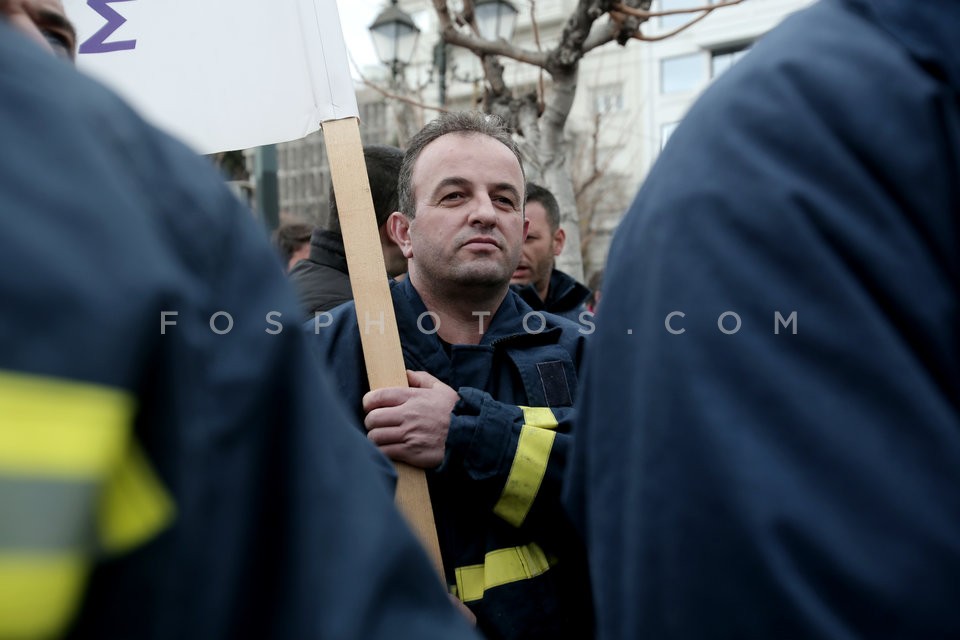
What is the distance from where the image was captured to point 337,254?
10.1 ft

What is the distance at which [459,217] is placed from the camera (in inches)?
96.0

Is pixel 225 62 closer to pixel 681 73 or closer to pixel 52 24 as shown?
pixel 52 24

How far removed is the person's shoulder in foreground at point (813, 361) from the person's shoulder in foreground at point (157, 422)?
0.89 feet

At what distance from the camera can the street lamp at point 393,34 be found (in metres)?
8.23

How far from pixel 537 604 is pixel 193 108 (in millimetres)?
1633

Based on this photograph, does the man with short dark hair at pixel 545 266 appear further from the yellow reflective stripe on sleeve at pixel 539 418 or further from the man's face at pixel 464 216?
the yellow reflective stripe on sleeve at pixel 539 418

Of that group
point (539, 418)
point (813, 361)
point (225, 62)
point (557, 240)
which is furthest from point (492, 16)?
point (813, 361)

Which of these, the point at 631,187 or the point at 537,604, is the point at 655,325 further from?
the point at 631,187

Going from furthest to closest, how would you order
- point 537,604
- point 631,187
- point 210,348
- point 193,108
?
point 631,187
point 193,108
point 537,604
point 210,348

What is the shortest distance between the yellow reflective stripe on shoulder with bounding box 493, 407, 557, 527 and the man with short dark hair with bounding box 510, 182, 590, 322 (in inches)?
81.0

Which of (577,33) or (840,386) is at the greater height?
(577,33)

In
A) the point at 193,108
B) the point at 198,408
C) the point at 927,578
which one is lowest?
the point at 927,578

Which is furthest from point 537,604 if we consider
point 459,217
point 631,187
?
point 631,187

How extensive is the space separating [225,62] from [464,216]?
0.79 m
